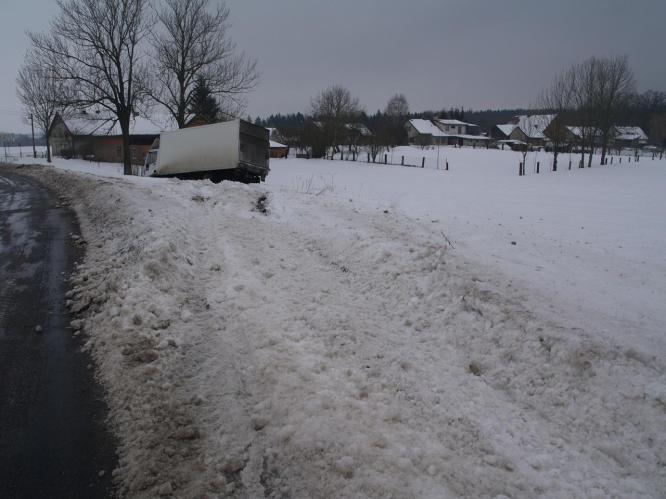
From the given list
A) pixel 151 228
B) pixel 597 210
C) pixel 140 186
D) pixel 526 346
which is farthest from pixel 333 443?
pixel 597 210

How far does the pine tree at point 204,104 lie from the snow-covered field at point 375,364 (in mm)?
29836

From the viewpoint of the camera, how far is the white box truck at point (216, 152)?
20164mm

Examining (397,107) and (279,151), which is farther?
(397,107)

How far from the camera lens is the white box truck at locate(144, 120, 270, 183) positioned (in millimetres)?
20164

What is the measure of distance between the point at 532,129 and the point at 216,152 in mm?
71197

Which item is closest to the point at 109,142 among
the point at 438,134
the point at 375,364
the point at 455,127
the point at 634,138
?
the point at 375,364

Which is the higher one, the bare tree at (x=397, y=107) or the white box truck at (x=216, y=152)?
the bare tree at (x=397, y=107)

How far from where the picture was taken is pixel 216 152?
2041cm

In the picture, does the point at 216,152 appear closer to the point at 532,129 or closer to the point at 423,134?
the point at 532,129

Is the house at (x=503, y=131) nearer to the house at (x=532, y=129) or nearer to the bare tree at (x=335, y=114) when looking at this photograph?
the house at (x=532, y=129)

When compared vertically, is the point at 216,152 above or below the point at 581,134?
below

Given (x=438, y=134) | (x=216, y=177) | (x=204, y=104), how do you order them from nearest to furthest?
(x=216, y=177) → (x=204, y=104) → (x=438, y=134)

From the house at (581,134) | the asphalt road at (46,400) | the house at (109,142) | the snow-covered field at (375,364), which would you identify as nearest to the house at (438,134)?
the house at (581,134)

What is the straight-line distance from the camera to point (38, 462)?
2.80m
